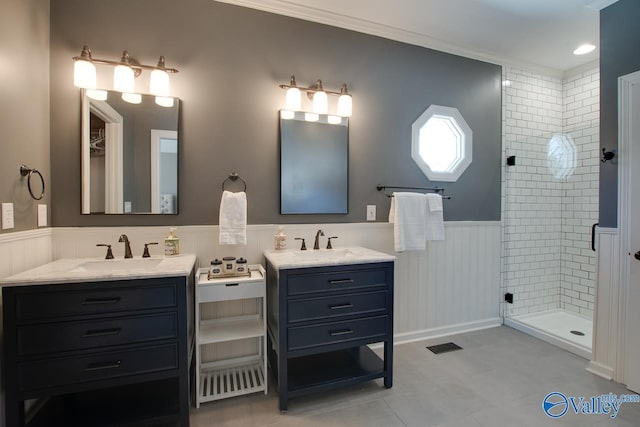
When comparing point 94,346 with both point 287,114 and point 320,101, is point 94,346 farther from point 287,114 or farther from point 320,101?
point 320,101

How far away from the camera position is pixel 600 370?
7.19ft

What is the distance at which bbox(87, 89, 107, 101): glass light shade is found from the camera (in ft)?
6.18

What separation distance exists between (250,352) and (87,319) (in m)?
1.15

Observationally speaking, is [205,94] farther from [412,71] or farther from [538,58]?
[538,58]

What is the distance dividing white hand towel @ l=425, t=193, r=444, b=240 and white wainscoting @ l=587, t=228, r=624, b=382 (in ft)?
3.62

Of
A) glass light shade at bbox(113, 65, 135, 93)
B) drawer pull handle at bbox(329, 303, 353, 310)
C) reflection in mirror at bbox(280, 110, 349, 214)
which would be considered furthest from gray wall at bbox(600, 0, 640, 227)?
glass light shade at bbox(113, 65, 135, 93)

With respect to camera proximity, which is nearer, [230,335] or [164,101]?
[230,335]

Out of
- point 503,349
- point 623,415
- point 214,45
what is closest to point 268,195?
point 214,45

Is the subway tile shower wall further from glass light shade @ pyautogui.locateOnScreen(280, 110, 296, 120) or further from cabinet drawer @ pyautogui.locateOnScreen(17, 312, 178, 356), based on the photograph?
cabinet drawer @ pyautogui.locateOnScreen(17, 312, 178, 356)

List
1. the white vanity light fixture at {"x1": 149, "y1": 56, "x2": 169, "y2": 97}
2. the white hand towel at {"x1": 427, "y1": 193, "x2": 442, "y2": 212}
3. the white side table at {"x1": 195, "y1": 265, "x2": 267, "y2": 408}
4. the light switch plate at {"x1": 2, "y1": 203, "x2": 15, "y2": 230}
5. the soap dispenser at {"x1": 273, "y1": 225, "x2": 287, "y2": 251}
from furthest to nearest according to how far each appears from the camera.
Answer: the white hand towel at {"x1": 427, "y1": 193, "x2": 442, "y2": 212} → the soap dispenser at {"x1": 273, "y1": 225, "x2": 287, "y2": 251} → the white vanity light fixture at {"x1": 149, "y1": 56, "x2": 169, "y2": 97} → the white side table at {"x1": 195, "y1": 265, "x2": 267, "y2": 408} → the light switch plate at {"x1": 2, "y1": 203, "x2": 15, "y2": 230}

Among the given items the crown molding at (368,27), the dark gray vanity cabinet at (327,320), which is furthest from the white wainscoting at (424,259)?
the crown molding at (368,27)

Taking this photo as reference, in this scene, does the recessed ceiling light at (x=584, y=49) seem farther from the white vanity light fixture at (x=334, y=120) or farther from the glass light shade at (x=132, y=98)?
the glass light shade at (x=132, y=98)

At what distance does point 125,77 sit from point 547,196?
13.7 feet

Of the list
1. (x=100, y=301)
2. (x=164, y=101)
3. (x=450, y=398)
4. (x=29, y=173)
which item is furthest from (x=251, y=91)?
(x=450, y=398)
